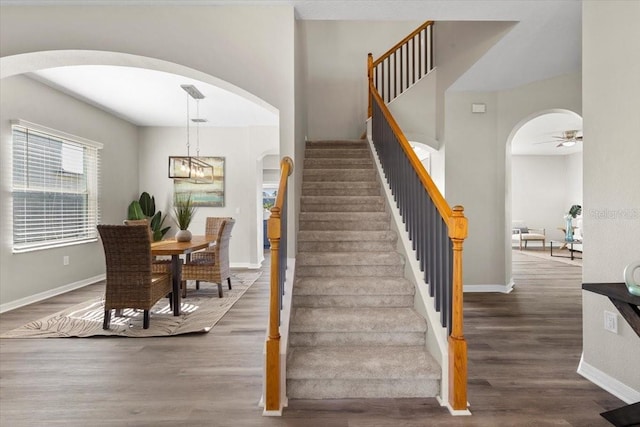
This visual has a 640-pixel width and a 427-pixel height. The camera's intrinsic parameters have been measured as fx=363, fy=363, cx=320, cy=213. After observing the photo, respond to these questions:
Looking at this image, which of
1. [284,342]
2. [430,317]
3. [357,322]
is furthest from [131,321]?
[430,317]

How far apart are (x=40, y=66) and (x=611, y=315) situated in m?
4.77

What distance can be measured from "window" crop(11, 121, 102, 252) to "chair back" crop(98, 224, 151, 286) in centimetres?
193

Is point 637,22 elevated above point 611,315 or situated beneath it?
elevated above

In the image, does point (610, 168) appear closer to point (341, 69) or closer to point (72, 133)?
point (341, 69)

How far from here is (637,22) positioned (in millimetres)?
2191

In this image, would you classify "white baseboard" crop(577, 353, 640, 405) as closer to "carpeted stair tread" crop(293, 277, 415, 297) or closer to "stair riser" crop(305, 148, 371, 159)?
"carpeted stair tread" crop(293, 277, 415, 297)

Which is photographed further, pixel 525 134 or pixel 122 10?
pixel 525 134

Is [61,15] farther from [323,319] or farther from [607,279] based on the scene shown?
[607,279]

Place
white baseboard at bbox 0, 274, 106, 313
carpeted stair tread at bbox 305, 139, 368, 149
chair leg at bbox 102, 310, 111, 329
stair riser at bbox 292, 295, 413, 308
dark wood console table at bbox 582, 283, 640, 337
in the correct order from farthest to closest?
carpeted stair tread at bbox 305, 139, 368, 149
white baseboard at bbox 0, 274, 106, 313
chair leg at bbox 102, 310, 111, 329
stair riser at bbox 292, 295, 413, 308
dark wood console table at bbox 582, 283, 640, 337

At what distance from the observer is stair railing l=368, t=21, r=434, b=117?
5.55 m

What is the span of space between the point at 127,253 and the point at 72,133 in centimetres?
308

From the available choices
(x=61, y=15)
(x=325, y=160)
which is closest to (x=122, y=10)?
(x=61, y=15)

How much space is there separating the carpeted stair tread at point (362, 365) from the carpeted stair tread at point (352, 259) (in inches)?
32.4

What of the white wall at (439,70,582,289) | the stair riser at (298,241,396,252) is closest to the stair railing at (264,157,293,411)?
the stair riser at (298,241,396,252)
